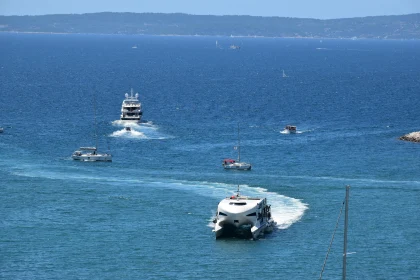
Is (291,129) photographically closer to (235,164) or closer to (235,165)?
(235,164)

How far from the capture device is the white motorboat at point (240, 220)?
92.5 m

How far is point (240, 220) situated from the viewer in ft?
307

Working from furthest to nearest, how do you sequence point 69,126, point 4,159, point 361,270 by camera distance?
point 69,126 < point 4,159 < point 361,270

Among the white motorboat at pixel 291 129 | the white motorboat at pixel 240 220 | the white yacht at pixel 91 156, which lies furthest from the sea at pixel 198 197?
the white yacht at pixel 91 156

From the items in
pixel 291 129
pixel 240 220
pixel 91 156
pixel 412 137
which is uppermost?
pixel 240 220

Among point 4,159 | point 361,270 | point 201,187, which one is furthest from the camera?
point 4,159

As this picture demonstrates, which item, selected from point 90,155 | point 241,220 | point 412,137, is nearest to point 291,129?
point 412,137

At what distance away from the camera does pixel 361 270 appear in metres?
81.9

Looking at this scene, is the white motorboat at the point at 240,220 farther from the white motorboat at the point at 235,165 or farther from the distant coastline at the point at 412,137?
the distant coastline at the point at 412,137

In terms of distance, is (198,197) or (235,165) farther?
(235,165)

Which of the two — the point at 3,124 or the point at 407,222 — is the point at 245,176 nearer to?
the point at 407,222

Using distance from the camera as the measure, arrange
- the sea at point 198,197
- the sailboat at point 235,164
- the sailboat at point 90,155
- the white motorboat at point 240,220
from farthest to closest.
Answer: the sailboat at point 90,155
the sailboat at point 235,164
the white motorboat at point 240,220
the sea at point 198,197

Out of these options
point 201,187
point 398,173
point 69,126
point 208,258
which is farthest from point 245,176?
point 69,126

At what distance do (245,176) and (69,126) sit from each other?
5342 cm
